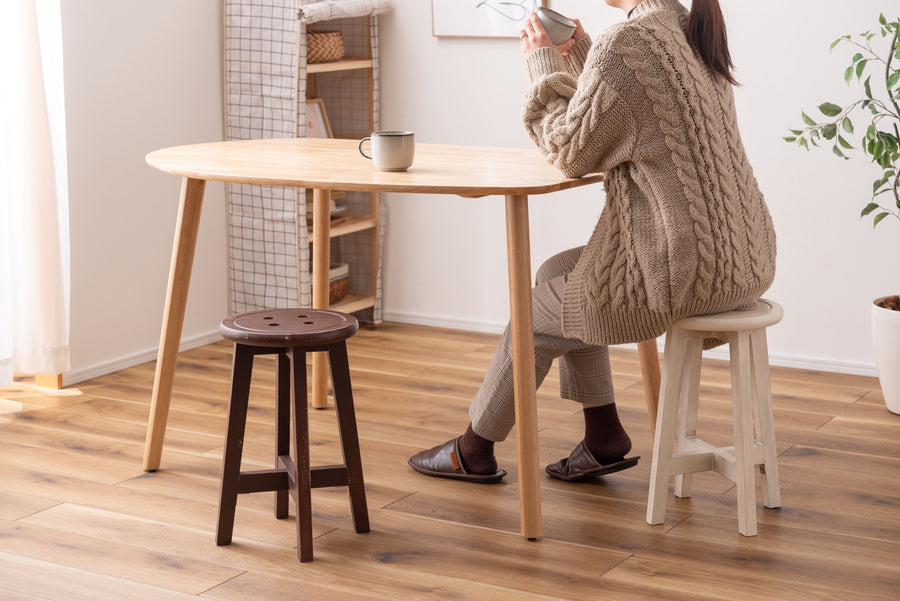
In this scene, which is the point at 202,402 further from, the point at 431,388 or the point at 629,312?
the point at 629,312

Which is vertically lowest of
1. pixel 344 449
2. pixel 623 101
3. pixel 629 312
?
pixel 344 449

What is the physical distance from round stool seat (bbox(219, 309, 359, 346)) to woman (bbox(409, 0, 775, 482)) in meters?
0.45

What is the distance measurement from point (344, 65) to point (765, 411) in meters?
2.15

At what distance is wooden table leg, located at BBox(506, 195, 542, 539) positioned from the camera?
2.14 metres

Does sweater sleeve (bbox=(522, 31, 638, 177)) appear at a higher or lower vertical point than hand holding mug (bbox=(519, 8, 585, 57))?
lower

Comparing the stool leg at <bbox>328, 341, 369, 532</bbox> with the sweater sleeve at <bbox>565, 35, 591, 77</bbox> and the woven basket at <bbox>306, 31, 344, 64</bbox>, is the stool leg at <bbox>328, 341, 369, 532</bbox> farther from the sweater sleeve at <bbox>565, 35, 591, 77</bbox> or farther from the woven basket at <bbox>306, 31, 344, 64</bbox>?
the woven basket at <bbox>306, 31, 344, 64</bbox>

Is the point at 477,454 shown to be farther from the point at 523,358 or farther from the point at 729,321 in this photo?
the point at 729,321

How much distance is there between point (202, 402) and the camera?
3197mm

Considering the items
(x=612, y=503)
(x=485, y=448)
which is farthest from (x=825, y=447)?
(x=485, y=448)

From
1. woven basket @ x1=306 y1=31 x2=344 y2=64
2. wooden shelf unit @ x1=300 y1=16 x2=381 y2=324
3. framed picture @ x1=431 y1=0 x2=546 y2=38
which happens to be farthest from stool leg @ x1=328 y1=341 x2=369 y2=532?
framed picture @ x1=431 y1=0 x2=546 y2=38

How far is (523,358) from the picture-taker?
2.20 meters

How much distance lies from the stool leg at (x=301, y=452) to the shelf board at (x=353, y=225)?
1714mm

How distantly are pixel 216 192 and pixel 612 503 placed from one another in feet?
6.64

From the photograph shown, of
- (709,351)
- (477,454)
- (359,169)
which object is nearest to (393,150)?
(359,169)
